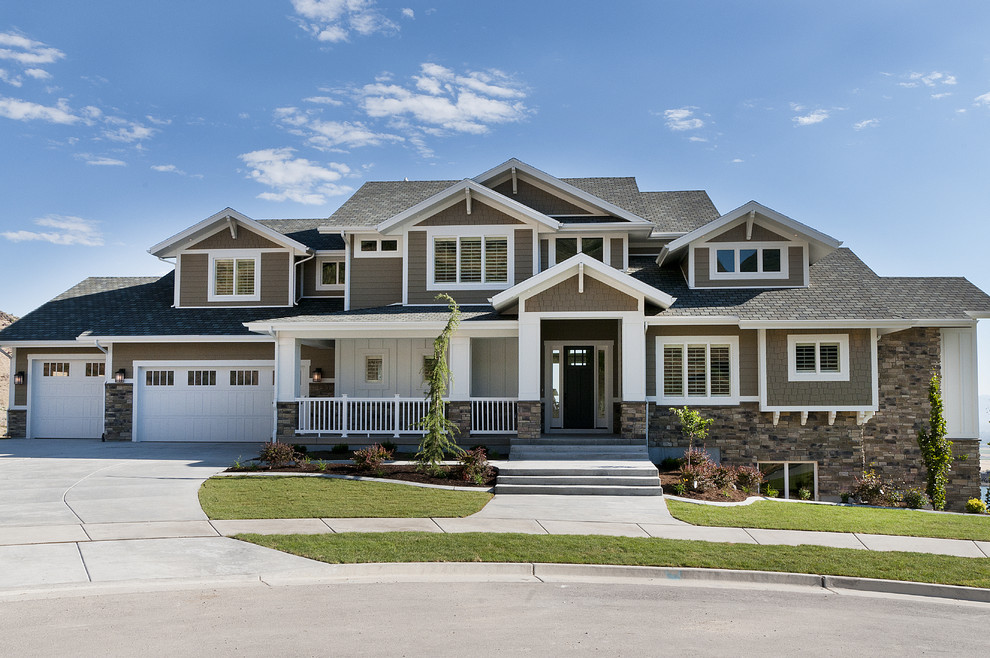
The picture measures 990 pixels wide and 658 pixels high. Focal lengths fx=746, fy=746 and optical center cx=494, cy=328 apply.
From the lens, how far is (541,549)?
9.15 metres

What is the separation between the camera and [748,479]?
15.5 m

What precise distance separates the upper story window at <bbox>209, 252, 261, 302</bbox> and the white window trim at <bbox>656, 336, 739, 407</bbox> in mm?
11434

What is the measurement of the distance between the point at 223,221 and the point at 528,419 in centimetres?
1088

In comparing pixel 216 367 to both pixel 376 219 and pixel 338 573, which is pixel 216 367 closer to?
pixel 376 219

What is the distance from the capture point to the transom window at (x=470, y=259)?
1942cm

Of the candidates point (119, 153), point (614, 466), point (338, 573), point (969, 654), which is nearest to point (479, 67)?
point (614, 466)

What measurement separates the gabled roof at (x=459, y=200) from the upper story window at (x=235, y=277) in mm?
4673

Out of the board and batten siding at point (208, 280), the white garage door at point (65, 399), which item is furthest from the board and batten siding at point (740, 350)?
the white garage door at point (65, 399)

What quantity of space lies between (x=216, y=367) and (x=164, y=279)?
541 cm

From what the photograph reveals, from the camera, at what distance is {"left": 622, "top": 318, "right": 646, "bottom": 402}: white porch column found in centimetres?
1636

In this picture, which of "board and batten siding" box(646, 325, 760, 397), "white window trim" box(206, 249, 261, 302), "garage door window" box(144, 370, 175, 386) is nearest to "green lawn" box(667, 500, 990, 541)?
"board and batten siding" box(646, 325, 760, 397)

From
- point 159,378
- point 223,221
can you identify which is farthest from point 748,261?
point 159,378

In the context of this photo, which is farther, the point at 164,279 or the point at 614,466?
the point at 164,279

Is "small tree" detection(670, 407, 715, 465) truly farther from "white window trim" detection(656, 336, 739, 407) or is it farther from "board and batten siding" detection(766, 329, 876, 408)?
"board and batten siding" detection(766, 329, 876, 408)
